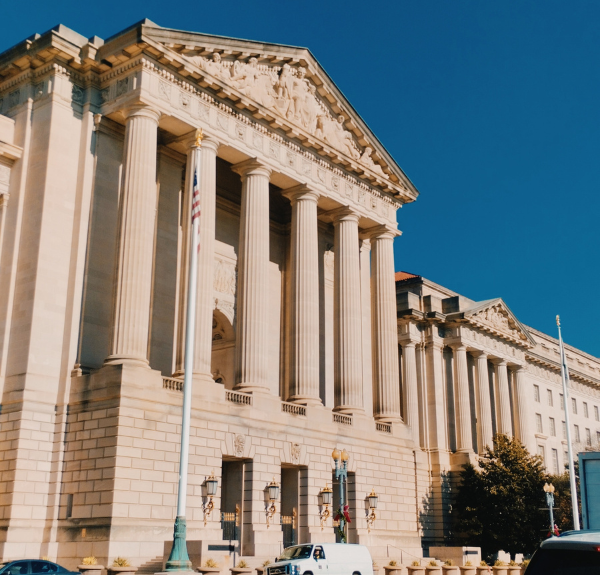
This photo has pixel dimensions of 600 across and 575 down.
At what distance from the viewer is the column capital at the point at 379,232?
5294cm

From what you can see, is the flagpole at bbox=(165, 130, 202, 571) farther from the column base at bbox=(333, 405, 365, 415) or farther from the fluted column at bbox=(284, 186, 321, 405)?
the column base at bbox=(333, 405, 365, 415)

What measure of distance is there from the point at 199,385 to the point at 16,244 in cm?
1023

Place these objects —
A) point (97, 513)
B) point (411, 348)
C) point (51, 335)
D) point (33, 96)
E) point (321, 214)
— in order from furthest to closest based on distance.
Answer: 1. point (411, 348)
2. point (321, 214)
3. point (33, 96)
4. point (51, 335)
5. point (97, 513)

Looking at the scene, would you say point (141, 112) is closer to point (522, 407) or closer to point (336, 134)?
point (336, 134)

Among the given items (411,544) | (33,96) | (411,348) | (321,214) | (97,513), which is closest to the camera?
(97,513)

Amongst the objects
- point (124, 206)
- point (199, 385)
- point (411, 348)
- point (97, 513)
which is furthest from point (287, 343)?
point (411, 348)

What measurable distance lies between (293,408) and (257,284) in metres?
6.59

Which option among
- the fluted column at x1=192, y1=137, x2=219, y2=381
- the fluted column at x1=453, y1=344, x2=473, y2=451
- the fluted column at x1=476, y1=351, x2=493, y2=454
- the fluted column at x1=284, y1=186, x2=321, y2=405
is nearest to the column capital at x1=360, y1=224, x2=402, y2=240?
the fluted column at x1=284, y1=186, x2=321, y2=405

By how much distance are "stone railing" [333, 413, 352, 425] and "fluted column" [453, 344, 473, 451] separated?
23524 millimetres

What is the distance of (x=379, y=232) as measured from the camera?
53062 millimetres

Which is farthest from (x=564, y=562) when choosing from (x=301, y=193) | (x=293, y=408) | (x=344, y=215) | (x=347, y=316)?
(x=344, y=215)

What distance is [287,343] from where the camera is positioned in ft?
155

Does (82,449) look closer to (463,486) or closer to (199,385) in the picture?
(199,385)

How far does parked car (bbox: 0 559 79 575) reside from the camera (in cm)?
2362
